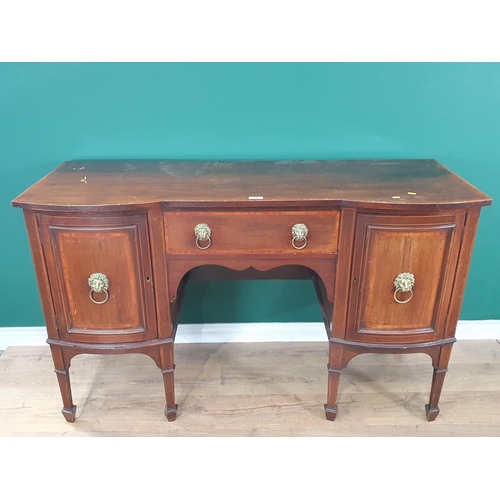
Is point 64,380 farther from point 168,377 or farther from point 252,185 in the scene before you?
point 252,185

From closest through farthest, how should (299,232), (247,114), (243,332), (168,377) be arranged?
(299,232)
(168,377)
(247,114)
(243,332)

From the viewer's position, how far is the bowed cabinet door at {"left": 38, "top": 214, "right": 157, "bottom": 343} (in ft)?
4.43

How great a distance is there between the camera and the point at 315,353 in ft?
6.56

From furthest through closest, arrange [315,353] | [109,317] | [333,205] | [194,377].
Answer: [315,353] → [194,377] → [109,317] → [333,205]

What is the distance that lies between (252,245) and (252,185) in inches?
7.5

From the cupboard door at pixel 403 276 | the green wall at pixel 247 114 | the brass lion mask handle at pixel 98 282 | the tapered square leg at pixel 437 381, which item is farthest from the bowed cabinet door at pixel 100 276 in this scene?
the tapered square leg at pixel 437 381

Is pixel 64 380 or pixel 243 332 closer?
pixel 64 380

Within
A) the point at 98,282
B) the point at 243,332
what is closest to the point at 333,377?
the point at 243,332

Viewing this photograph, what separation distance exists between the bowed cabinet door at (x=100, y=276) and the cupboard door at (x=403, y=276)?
644mm

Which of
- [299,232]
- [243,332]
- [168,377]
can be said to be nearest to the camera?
[299,232]

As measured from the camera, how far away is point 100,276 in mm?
1406
